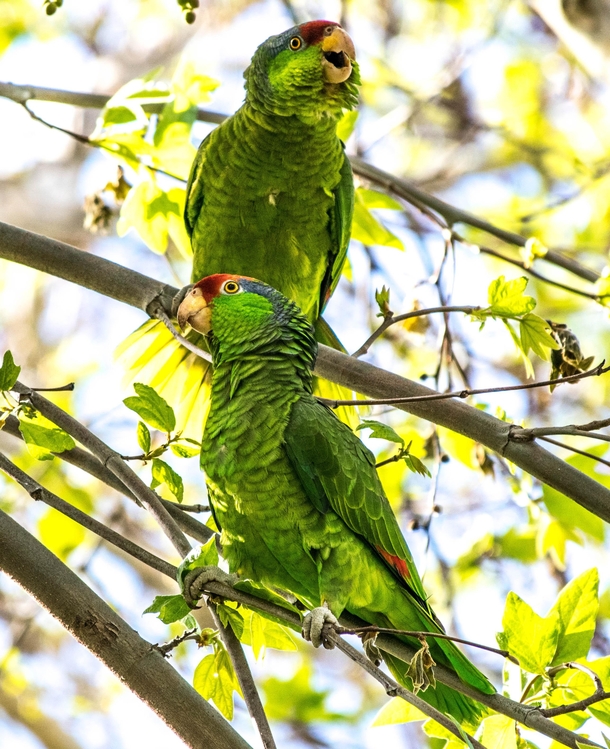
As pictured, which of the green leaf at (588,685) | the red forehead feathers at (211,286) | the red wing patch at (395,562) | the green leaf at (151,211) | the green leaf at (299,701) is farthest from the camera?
the green leaf at (299,701)

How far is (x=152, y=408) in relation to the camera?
2084mm

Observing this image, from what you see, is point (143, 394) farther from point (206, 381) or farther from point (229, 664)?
point (206, 381)

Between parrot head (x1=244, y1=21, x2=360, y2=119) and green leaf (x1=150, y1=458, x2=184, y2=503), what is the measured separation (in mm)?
1809

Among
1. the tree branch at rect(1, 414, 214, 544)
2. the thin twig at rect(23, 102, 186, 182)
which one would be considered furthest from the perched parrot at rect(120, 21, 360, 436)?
the tree branch at rect(1, 414, 214, 544)

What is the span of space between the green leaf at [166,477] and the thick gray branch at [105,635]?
0.98 feet

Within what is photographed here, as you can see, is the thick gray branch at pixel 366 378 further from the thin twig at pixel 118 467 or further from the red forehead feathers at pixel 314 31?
the red forehead feathers at pixel 314 31

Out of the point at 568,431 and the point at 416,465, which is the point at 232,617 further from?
the point at 568,431

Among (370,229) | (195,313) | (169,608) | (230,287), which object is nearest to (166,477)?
(169,608)

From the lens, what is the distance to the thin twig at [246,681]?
1.87 meters

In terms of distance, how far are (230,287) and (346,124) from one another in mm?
1229

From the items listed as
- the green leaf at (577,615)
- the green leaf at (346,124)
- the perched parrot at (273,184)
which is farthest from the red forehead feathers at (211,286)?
the green leaf at (577,615)

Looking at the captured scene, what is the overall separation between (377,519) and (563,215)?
4193mm

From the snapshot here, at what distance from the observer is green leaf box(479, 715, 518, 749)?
6.31ft

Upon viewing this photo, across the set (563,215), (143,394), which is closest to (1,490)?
(143,394)
